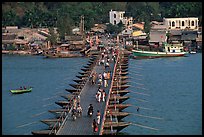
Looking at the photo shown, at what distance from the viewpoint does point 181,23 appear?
66.1m

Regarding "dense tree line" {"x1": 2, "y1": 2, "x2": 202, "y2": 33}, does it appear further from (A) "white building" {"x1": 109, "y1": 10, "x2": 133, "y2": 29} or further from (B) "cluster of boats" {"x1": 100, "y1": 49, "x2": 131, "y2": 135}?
(B) "cluster of boats" {"x1": 100, "y1": 49, "x2": 131, "y2": 135}

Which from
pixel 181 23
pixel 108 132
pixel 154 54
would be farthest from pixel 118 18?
pixel 108 132

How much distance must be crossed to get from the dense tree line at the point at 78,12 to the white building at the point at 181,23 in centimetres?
74

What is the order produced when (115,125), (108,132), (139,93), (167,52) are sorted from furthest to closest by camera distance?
(167,52)
(139,93)
(115,125)
(108,132)

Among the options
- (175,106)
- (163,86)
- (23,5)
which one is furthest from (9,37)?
(175,106)

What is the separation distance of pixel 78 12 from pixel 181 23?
1188 cm

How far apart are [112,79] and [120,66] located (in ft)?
24.0

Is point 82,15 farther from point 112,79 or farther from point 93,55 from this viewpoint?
point 112,79

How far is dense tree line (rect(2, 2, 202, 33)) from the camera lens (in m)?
68.9

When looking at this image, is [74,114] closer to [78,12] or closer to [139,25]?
[139,25]

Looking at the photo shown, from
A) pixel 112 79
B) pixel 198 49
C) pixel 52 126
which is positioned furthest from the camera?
pixel 198 49

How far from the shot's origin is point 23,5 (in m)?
80.7

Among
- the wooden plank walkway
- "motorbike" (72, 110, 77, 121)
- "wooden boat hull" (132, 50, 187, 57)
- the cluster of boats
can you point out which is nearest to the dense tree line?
"wooden boat hull" (132, 50, 187, 57)

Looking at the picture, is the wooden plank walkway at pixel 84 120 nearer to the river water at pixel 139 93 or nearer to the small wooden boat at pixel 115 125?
the small wooden boat at pixel 115 125
